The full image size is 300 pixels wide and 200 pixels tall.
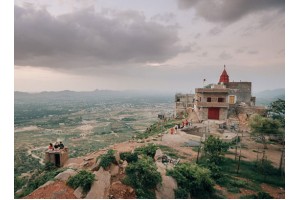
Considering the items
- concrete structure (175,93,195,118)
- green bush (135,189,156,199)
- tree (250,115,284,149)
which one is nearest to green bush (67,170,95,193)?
green bush (135,189,156,199)

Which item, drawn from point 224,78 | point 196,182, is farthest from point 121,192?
point 224,78

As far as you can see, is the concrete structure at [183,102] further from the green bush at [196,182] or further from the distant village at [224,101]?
the green bush at [196,182]

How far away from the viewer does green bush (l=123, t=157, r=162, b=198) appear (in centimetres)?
715

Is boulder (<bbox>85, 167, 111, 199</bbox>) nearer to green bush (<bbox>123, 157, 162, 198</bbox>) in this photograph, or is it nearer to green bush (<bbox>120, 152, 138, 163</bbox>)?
green bush (<bbox>123, 157, 162, 198</bbox>)

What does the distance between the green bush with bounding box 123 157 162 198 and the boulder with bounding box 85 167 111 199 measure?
27.3 inches

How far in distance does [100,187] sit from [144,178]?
1503 mm

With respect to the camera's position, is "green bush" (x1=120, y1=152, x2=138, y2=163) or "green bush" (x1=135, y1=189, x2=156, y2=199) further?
"green bush" (x1=120, y1=152, x2=138, y2=163)

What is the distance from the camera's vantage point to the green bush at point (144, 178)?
7.15 m

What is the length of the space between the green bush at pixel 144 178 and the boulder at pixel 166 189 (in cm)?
19

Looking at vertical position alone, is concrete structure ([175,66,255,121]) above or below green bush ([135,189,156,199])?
above

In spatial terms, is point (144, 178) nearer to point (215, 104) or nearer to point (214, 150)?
point (214, 150)

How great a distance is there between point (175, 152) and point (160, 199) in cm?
499

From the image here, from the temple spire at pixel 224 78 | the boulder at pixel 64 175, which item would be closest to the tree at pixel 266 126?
the boulder at pixel 64 175
